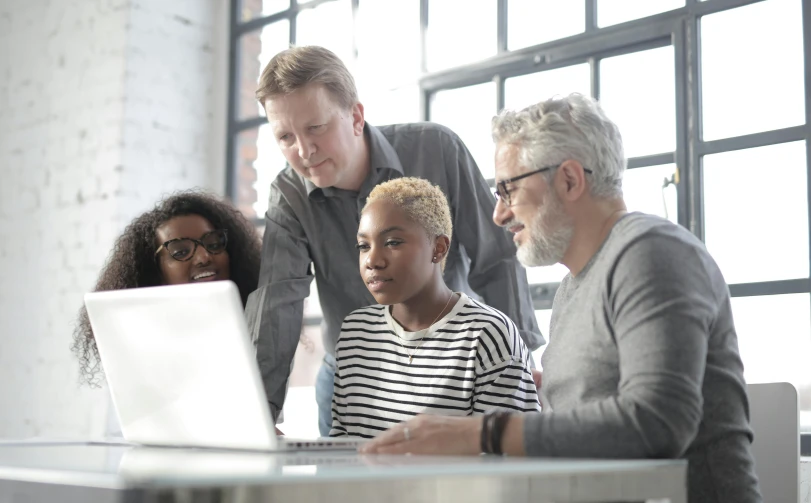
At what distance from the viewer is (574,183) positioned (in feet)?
4.68

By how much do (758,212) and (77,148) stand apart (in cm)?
295

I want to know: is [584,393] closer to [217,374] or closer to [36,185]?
[217,374]

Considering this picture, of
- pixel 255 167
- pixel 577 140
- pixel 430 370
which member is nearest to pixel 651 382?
pixel 577 140

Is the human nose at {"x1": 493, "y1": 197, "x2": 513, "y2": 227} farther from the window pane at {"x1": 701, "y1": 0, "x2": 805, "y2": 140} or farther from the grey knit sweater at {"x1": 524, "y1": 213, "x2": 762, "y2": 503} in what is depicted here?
the window pane at {"x1": 701, "y1": 0, "x2": 805, "y2": 140}

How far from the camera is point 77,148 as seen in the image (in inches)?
172

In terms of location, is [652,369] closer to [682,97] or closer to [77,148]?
[682,97]

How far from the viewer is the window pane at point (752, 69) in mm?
2812

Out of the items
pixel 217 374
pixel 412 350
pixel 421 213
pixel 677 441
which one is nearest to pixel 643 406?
pixel 677 441

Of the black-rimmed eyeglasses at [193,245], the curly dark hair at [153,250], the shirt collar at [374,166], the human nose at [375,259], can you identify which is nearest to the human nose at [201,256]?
the black-rimmed eyeglasses at [193,245]

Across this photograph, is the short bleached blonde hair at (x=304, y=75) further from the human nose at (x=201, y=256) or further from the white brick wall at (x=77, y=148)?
the white brick wall at (x=77, y=148)

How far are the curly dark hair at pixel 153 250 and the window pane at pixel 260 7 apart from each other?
2.24m

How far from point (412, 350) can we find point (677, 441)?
78cm

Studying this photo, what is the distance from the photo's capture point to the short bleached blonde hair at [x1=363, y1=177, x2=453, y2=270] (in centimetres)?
196

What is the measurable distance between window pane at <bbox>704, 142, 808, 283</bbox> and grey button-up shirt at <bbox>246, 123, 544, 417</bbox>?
974mm
